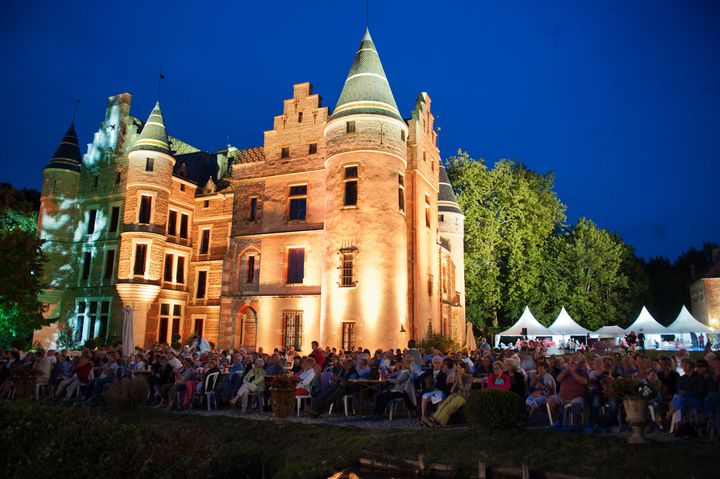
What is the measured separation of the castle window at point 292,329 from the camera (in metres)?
26.2

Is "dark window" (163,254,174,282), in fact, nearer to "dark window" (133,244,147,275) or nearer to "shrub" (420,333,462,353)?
"dark window" (133,244,147,275)

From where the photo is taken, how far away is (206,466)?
743cm

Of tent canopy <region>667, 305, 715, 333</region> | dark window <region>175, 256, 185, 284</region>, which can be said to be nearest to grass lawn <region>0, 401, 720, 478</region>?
dark window <region>175, 256, 185, 284</region>

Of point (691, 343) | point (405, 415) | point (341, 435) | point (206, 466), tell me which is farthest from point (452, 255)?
point (206, 466)

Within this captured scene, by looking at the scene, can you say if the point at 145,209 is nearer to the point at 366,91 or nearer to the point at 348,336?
the point at 366,91

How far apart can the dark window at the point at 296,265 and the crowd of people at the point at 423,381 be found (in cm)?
929

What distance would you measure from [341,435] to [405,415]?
3.01m

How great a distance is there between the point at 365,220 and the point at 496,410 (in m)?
15.3

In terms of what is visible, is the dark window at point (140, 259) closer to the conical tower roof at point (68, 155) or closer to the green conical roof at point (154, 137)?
the green conical roof at point (154, 137)

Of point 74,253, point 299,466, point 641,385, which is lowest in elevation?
point 299,466

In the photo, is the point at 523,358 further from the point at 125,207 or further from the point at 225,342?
the point at 125,207

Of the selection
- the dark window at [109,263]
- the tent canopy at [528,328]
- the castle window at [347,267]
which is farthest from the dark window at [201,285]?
the tent canopy at [528,328]

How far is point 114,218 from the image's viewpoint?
107 ft

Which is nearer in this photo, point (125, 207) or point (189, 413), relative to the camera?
point (189, 413)
